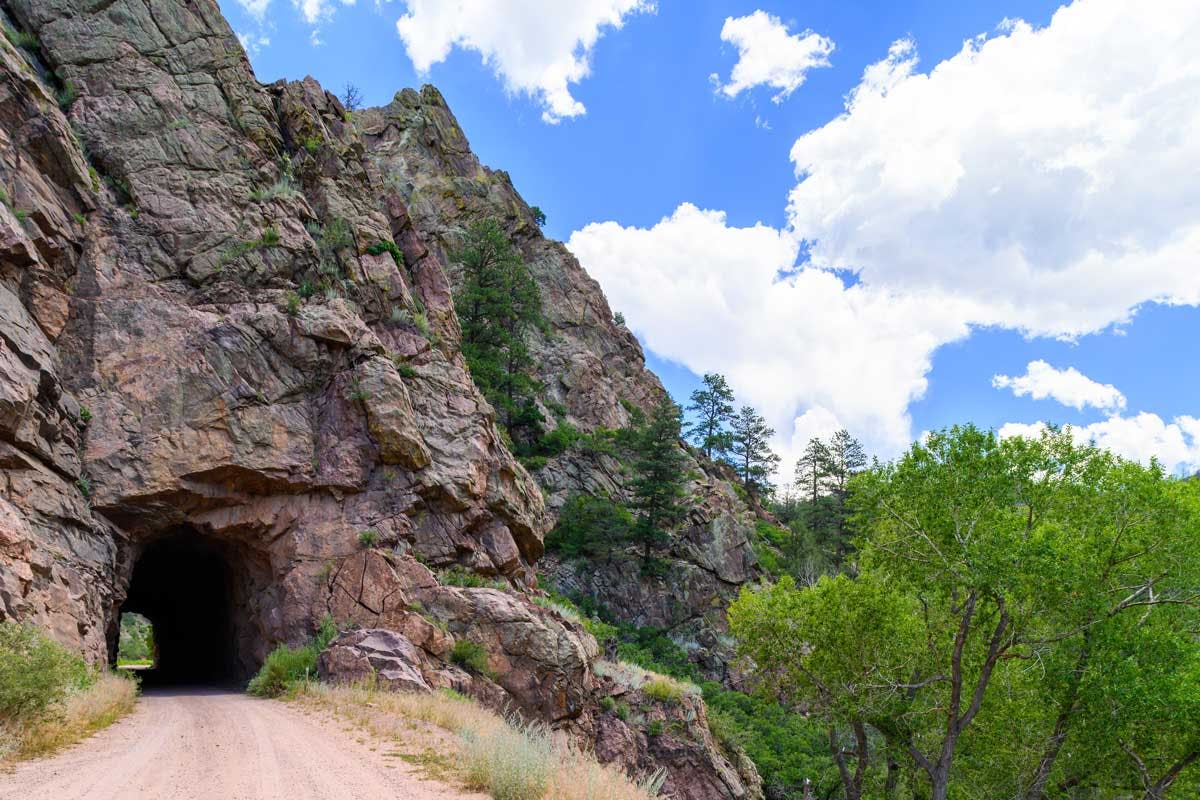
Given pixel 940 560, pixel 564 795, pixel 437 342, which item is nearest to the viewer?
pixel 564 795

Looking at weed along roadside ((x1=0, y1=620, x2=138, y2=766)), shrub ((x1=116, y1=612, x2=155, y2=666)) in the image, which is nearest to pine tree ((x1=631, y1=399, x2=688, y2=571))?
weed along roadside ((x1=0, y1=620, x2=138, y2=766))

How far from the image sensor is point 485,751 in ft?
25.1

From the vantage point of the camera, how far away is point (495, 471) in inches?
880

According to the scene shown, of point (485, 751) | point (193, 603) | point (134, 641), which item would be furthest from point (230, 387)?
point (134, 641)

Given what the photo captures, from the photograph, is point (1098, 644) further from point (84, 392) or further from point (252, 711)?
point (84, 392)

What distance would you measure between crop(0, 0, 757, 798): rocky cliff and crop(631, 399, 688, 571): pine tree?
43.0ft

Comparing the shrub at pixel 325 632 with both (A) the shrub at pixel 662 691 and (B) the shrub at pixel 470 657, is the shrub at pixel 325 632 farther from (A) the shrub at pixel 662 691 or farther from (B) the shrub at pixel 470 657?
(A) the shrub at pixel 662 691

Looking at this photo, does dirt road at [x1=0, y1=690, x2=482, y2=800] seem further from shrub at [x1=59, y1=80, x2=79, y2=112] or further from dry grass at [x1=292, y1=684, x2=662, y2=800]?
shrub at [x1=59, y1=80, x2=79, y2=112]

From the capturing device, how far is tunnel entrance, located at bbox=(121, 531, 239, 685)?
862 inches

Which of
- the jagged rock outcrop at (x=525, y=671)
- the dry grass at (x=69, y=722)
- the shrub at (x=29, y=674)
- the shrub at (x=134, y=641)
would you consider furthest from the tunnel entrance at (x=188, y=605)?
the shrub at (x=134, y=641)

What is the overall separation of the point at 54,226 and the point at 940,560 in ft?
79.2

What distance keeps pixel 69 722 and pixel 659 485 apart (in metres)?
30.4

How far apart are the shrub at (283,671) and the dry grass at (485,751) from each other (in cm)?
194

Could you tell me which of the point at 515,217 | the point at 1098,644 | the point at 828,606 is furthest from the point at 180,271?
the point at 515,217
